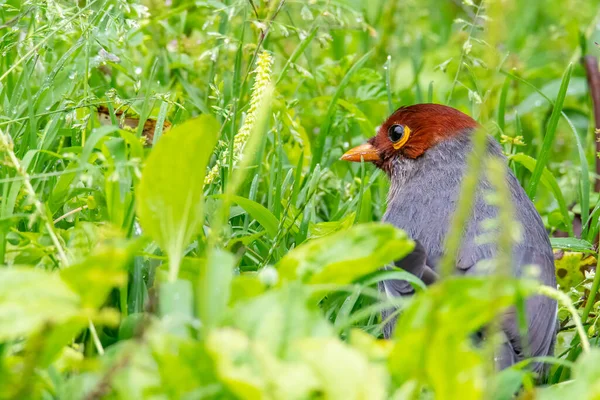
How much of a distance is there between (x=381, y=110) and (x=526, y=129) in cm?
84

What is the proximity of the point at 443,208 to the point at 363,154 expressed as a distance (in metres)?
0.64

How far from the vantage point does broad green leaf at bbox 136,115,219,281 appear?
204 cm

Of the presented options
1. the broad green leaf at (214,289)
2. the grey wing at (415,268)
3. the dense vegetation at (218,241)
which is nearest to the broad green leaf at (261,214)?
the dense vegetation at (218,241)

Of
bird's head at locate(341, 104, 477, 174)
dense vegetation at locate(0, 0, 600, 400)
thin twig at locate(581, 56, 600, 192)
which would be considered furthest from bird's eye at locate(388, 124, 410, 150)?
thin twig at locate(581, 56, 600, 192)

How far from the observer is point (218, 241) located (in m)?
2.42

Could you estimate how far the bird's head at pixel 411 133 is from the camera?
371 cm

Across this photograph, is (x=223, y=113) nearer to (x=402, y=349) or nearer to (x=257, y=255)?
(x=257, y=255)

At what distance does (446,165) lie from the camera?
3.65 m

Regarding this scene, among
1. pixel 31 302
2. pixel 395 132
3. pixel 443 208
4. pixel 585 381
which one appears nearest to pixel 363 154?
pixel 395 132

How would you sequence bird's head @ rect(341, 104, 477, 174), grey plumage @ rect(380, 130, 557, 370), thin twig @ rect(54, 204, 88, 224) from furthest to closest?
bird's head @ rect(341, 104, 477, 174) → grey plumage @ rect(380, 130, 557, 370) → thin twig @ rect(54, 204, 88, 224)

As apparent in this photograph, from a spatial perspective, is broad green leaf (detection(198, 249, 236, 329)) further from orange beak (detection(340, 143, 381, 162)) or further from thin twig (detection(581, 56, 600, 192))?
thin twig (detection(581, 56, 600, 192))

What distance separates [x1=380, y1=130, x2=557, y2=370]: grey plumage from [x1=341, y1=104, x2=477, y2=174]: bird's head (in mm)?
29

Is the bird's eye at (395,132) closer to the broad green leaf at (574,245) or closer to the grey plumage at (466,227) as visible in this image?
the grey plumage at (466,227)

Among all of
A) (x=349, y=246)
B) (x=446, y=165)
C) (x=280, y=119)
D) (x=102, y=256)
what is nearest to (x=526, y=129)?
(x=446, y=165)
